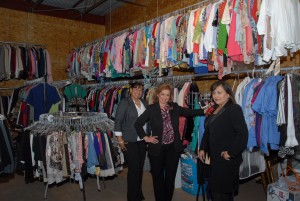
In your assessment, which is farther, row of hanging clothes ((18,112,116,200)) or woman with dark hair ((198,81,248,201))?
row of hanging clothes ((18,112,116,200))

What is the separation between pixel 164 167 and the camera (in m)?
2.99

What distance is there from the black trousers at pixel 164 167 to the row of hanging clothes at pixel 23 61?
4.33 metres

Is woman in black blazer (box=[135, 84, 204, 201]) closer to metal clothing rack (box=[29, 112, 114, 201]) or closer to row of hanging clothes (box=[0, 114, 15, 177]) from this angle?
metal clothing rack (box=[29, 112, 114, 201])

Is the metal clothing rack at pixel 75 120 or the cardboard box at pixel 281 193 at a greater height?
the metal clothing rack at pixel 75 120

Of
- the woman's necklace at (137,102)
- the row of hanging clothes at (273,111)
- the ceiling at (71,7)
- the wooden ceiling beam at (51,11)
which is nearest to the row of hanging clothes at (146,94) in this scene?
the woman's necklace at (137,102)

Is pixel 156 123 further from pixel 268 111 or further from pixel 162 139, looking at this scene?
pixel 268 111

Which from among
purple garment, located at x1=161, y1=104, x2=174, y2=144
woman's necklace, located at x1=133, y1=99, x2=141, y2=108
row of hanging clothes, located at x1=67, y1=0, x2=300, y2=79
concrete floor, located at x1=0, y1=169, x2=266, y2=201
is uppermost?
row of hanging clothes, located at x1=67, y1=0, x2=300, y2=79

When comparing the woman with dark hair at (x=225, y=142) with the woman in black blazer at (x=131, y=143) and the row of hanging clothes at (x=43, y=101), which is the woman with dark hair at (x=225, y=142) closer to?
the woman in black blazer at (x=131, y=143)

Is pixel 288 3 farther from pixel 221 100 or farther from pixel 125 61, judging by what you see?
pixel 125 61

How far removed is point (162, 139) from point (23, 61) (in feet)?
14.7

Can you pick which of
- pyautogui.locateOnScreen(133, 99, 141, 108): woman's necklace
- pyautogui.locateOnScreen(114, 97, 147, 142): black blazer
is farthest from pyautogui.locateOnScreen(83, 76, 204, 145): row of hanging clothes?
pyautogui.locateOnScreen(114, 97, 147, 142): black blazer

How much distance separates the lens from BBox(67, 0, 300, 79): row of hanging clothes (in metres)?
2.62

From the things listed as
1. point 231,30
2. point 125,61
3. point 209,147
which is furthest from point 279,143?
point 125,61

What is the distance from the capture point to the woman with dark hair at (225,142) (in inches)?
91.1
